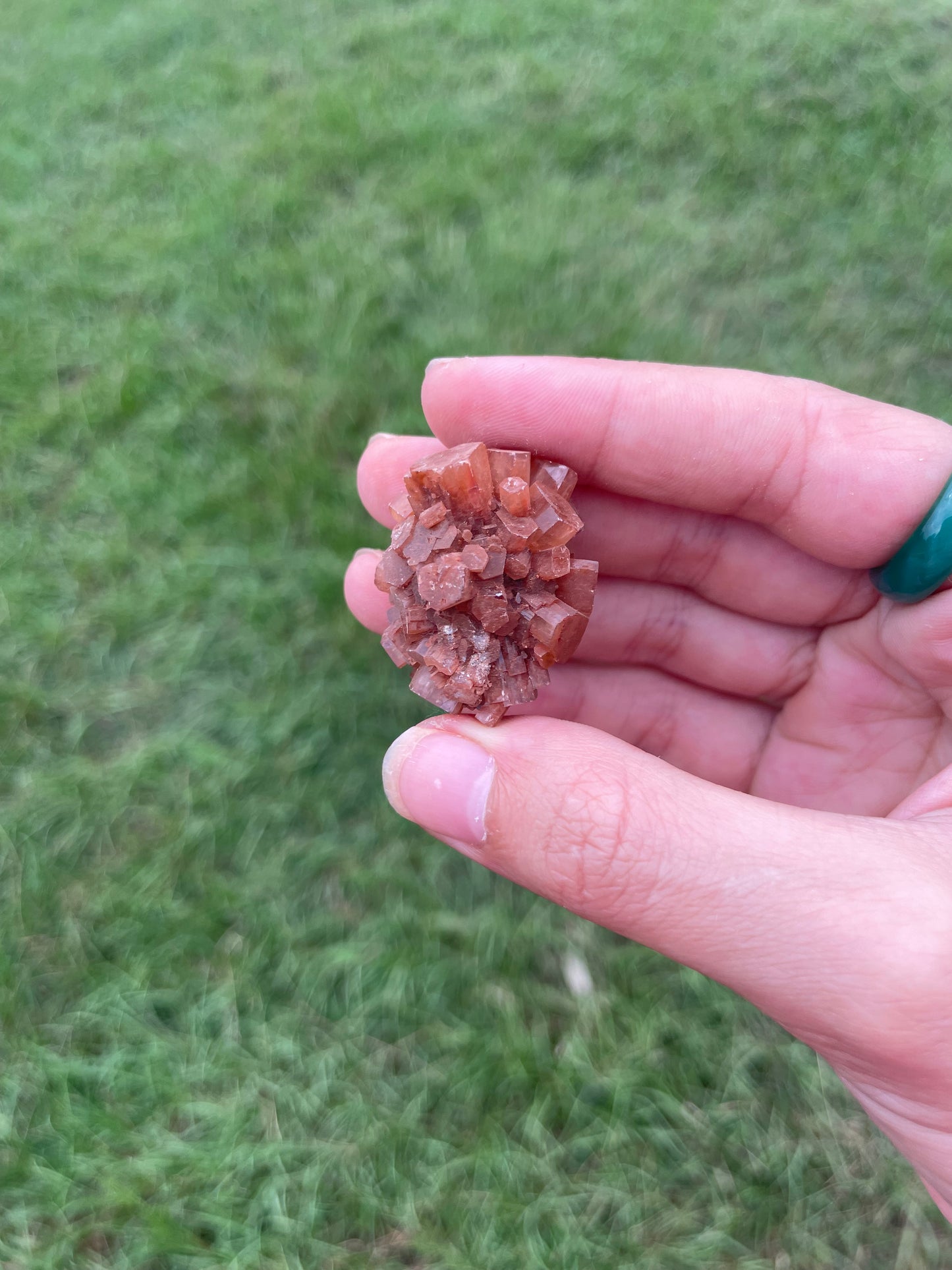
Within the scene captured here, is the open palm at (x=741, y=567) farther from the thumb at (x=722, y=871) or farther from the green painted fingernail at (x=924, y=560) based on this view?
the thumb at (x=722, y=871)

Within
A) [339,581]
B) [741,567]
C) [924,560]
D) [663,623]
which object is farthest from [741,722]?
[339,581]

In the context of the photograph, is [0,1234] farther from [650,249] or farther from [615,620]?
[650,249]

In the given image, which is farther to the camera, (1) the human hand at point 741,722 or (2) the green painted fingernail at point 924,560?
(2) the green painted fingernail at point 924,560

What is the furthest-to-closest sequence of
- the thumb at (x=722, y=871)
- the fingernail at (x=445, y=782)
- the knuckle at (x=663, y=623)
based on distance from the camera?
1. the knuckle at (x=663, y=623)
2. the fingernail at (x=445, y=782)
3. the thumb at (x=722, y=871)

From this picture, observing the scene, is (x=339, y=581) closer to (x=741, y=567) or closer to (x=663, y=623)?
(x=663, y=623)

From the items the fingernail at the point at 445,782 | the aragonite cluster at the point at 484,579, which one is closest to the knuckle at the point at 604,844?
the fingernail at the point at 445,782

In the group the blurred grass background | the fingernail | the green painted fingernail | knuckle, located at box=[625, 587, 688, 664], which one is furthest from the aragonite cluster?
the blurred grass background
